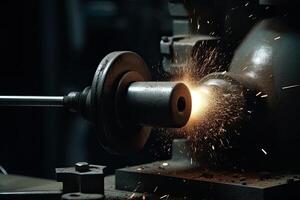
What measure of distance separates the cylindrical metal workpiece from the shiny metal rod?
0.70 feet

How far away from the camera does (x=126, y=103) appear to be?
6.20 ft

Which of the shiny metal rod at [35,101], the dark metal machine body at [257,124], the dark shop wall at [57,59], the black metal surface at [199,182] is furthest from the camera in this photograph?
the dark shop wall at [57,59]

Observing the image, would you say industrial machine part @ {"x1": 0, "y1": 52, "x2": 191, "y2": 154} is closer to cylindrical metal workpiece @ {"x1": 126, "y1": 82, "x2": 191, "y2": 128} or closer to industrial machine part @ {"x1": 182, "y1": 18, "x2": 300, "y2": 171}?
cylindrical metal workpiece @ {"x1": 126, "y1": 82, "x2": 191, "y2": 128}

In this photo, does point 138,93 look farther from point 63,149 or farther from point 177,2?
point 63,149

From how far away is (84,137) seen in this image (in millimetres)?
3422

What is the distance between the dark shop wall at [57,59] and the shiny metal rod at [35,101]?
45.9 inches

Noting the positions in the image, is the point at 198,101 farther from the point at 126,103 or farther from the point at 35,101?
the point at 35,101

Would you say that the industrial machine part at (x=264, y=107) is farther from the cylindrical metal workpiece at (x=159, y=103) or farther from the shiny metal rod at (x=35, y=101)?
the shiny metal rod at (x=35, y=101)

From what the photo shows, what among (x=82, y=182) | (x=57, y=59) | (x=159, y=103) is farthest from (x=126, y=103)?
(x=57, y=59)

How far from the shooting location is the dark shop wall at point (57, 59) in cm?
329

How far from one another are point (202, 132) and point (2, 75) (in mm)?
1420

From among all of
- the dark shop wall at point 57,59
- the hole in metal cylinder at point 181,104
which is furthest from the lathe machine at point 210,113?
the dark shop wall at point 57,59

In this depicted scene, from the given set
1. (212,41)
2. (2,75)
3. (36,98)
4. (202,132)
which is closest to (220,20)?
(212,41)

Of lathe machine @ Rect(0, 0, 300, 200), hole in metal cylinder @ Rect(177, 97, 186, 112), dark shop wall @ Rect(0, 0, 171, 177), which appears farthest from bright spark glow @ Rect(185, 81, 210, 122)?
dark shop wall @ Rect(0, 0, 171, 177)
